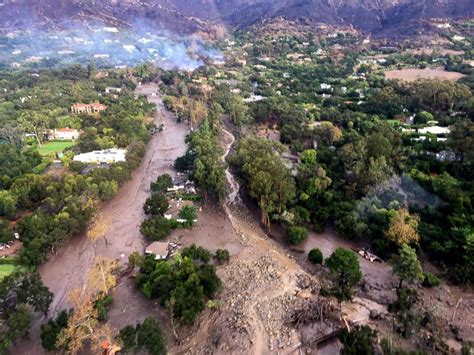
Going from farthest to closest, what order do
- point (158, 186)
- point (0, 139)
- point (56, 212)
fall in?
point (0, 139)
point (158, 186)
point (56, 212)

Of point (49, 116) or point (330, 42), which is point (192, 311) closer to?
point (49, 116)

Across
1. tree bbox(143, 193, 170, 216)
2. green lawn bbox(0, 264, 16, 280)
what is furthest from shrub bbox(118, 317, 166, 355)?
tree bbox(143, 193, 170, 216)

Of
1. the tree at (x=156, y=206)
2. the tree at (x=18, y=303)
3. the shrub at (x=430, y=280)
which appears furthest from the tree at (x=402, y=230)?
the tree at (x=18, y=303)

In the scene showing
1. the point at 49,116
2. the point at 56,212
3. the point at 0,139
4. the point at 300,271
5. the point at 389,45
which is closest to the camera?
the point at 300,271

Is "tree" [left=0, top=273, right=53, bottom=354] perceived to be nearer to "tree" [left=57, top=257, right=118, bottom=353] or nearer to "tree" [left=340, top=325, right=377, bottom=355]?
"tree" [left=57, top=257, right=118, bottom=353]

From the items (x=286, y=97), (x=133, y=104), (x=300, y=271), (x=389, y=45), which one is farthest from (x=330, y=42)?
(x=300, y=271)

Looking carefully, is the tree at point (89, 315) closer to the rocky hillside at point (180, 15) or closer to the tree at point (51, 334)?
the tree at point (51, 334)

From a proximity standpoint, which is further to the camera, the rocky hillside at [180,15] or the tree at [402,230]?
the rocky hillside at [180,15]
